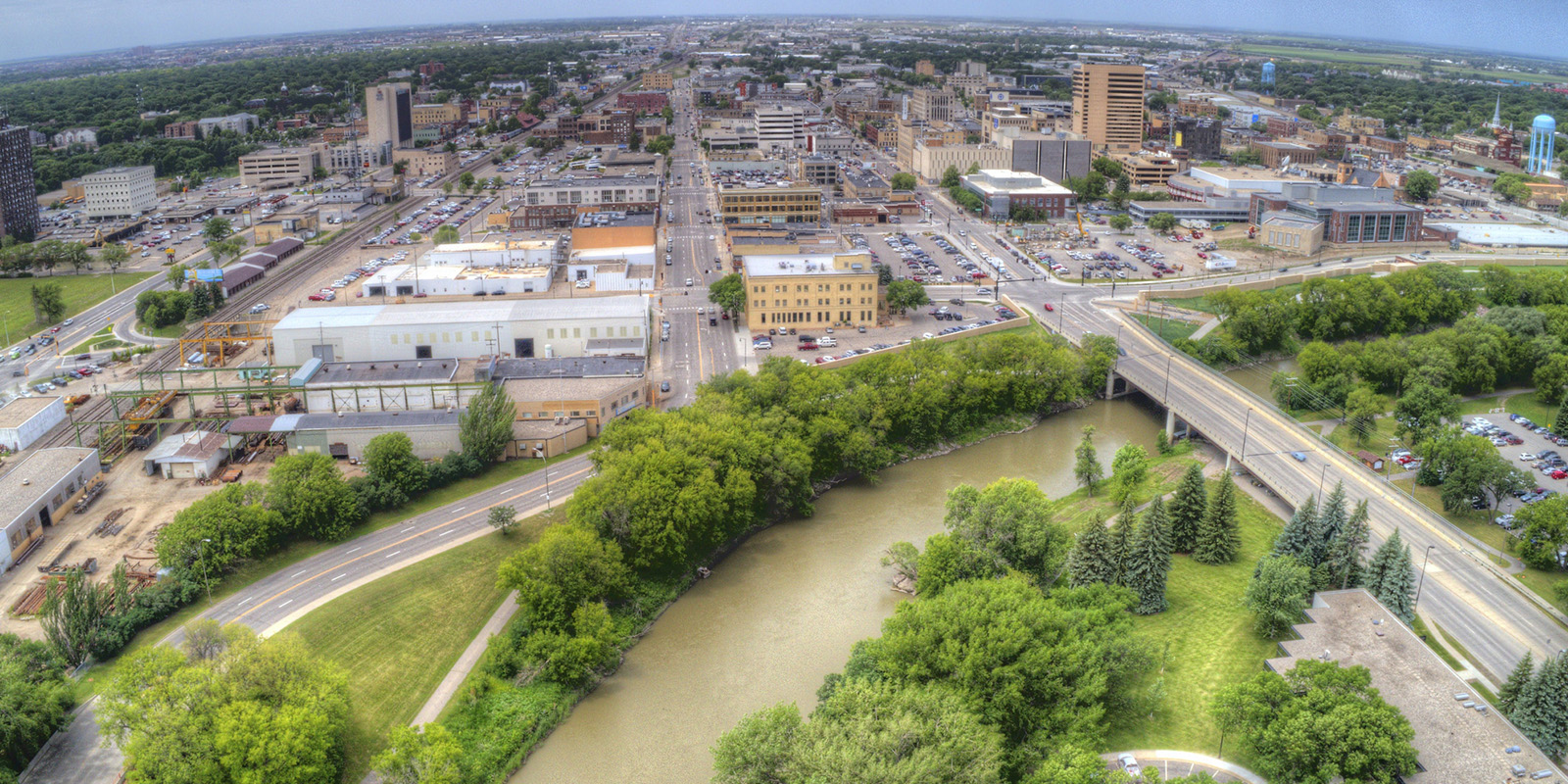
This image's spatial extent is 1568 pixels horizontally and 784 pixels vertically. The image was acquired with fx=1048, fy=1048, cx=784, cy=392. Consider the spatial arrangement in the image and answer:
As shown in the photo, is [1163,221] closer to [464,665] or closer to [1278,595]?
[1278,595]

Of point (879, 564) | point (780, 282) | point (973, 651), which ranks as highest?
point (780, 282)

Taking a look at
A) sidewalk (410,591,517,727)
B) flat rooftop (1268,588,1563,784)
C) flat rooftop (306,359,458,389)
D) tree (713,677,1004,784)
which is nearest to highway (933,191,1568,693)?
flat rooftop (1268,588,1563,784)

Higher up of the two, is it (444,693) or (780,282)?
(780,282)

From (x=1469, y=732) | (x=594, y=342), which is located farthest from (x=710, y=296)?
Result: (x=1469, y=732)

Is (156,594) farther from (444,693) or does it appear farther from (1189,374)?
(1189,374)

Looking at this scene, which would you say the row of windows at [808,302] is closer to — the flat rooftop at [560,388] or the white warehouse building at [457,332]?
the white warehouse building at [457,332]
